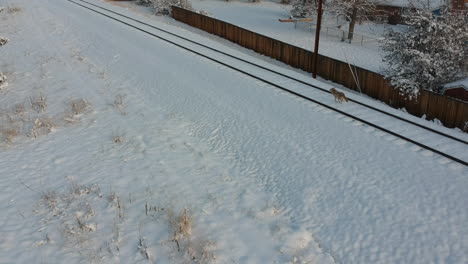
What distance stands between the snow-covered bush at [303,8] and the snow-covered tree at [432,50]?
75.3 ft

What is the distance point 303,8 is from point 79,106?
34.8 m

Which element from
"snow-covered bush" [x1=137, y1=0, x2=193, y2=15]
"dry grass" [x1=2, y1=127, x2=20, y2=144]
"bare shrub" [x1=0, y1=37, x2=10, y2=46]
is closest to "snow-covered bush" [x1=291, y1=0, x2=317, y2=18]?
"snow-covered bush" [x1=137, y1=0, x2=193, y2=15]

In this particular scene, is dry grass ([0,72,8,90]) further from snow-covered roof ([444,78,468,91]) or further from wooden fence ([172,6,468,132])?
snow-covered roof ([444,78,468,91])

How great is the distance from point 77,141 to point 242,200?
601cm

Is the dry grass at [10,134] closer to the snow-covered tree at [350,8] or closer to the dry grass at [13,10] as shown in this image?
the dry grass at [13,10]

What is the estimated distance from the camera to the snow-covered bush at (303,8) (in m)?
41.4

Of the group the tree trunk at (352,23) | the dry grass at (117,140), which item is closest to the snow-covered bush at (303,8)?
the tree trunk at (352,23)

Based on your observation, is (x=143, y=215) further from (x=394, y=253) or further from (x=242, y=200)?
(x=394, y=253)

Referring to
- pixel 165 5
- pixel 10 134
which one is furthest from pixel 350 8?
pixel 10 134

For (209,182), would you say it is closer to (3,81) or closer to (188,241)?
(188,241)

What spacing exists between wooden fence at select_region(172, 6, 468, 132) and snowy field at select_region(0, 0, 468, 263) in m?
3.98

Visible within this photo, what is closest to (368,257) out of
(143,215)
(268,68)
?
(143,215)

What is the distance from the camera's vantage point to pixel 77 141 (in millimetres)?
11602

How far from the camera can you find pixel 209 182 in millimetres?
9492
